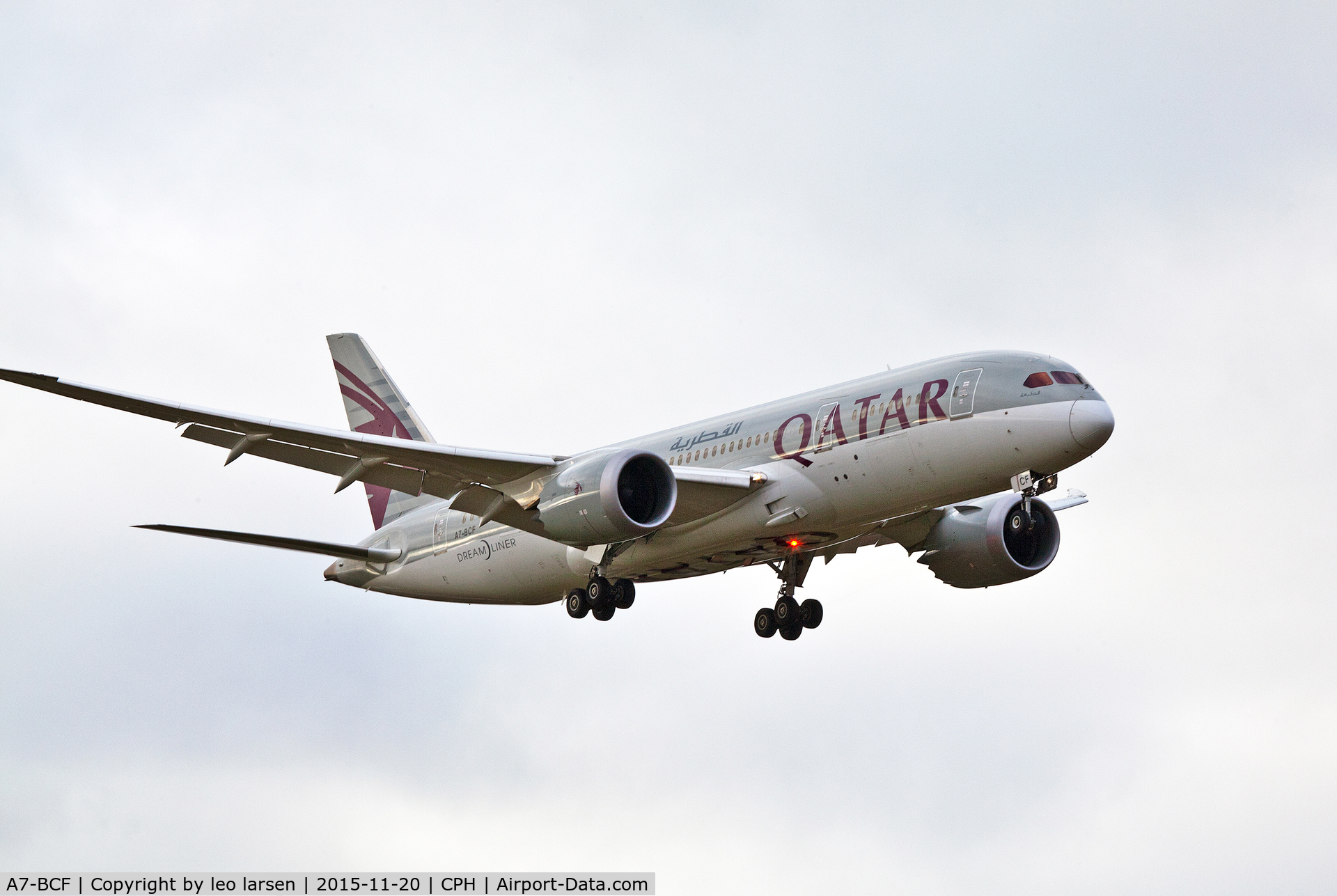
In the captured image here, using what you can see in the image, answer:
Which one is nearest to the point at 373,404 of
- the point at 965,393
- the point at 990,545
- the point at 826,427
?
the point at 826,427

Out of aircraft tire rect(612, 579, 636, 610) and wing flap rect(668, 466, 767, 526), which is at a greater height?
wing flap rect(668, 466, 767, 526)

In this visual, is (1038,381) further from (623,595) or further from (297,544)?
(297,544)

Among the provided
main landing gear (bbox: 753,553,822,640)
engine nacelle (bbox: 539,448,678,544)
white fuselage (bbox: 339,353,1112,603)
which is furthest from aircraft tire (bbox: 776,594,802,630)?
engine nacelle (bbox: 539,448,678,544)

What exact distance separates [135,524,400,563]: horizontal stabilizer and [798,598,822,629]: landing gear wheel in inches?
391

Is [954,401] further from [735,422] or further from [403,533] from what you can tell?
[403,533]

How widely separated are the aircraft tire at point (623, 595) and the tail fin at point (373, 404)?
893 centimetres

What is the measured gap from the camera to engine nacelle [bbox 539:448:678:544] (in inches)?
1132

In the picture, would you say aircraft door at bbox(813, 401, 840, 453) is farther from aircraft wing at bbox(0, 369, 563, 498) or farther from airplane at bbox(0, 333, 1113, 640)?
aircraft wing at bbox(0, 369, 563, 498)

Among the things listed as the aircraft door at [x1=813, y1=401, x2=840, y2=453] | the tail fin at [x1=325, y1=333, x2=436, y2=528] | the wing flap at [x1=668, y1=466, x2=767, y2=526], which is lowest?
the wing flap at [x1=668, y1=466, x2=767, y2=526]

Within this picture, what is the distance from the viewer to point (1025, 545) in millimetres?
34125

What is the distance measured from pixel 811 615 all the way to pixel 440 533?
9016 mm

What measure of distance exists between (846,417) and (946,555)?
7.14 m

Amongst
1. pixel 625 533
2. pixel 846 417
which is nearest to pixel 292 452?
pixel 625 533

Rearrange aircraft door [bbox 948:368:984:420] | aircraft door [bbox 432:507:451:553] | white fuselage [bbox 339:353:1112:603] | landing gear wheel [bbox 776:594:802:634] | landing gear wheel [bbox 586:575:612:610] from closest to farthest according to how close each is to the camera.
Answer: white fuselage [bbox 339:353:1112:603], aircraft door [bbox 948:368:984:420], landing gear wheel [bbox 586:575:612:610], landing gear wheel [bbox 776:594:802:634], aircraft door [bbox 432:507:451:553]
